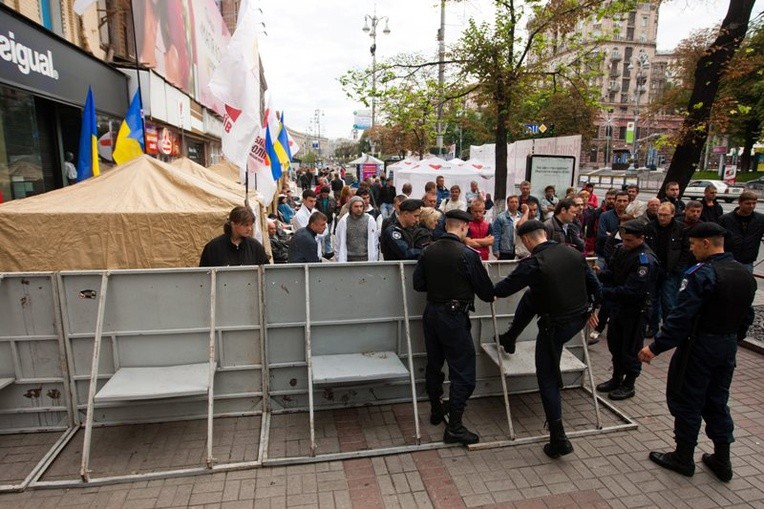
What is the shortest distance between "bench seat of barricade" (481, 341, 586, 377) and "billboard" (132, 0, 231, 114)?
6.77 meters

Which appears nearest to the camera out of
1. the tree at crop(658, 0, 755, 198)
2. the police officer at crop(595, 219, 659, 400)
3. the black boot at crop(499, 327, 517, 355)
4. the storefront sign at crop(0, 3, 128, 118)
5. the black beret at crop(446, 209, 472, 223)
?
the black beret at crop(446, 209, 472, 223)

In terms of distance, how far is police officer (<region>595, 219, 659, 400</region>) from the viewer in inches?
197

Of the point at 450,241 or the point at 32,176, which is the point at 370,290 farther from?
the point at 32,176

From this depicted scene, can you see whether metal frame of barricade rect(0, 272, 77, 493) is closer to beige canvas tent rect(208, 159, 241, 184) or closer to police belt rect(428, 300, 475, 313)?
police belt rect(428, 300, 475, 313)

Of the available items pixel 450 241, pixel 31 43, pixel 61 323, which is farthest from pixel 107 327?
pixel 31 43

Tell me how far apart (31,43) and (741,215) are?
11116mm

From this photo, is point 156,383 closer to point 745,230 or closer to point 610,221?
point 610,221

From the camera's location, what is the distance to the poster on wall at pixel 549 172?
41.3ft

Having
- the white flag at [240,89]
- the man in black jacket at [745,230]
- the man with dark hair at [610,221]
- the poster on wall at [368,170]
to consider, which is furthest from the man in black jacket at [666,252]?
the poster on wall at [368,170]

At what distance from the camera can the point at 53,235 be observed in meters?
5.89

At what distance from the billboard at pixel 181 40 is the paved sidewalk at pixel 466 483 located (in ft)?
22.5

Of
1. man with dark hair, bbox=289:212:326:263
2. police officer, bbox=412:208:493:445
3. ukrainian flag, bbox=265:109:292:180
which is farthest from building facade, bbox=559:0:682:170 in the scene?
police officer, bbox=412:208:493:445

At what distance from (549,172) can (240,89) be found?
9391mm

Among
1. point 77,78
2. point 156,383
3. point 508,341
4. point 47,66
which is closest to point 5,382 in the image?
point 156,383
